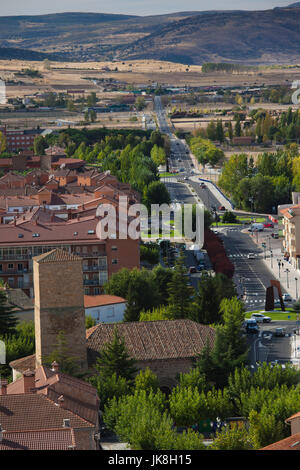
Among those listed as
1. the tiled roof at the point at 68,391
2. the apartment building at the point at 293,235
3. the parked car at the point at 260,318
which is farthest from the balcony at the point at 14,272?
the tiled roof at the point at 68,391

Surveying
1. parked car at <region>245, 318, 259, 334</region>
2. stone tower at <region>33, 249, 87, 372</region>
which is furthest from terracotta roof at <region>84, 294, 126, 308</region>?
stone tower at <region>33, 249, 87, 372</region>

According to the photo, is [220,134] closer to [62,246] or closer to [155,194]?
[155,194]

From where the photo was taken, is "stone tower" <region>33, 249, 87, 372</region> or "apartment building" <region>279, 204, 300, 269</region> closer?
"stone tower" <region>33, 249, 87, 372</region>

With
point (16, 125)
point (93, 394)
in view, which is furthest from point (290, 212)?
point (16, 125)

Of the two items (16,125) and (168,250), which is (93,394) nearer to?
(168,250)

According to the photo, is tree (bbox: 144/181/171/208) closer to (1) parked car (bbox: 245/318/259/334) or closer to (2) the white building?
(2) the white building

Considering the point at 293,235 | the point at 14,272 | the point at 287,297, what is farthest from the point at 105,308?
the point at 293,235

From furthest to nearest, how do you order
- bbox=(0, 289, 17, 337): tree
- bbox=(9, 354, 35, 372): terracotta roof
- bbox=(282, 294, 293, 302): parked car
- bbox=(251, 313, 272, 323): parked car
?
1. bbox=(282, 294, 293, 302): parked car
2. bbox=(251, 313, 272, 323): parked car
3. bbox=(0, 289, 17, 337): tree
4. bbox=(9, 354, 35, 372): terracotta roof

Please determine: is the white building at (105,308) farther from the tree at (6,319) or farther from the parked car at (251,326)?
the parked car at (251,326)
